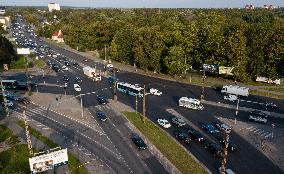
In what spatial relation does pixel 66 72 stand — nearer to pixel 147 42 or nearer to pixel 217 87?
pixel 147 42

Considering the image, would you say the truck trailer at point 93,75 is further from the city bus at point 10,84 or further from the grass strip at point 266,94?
the grass strip at point 266,94

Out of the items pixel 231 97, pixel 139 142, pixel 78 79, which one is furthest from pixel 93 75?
pixel 139 142

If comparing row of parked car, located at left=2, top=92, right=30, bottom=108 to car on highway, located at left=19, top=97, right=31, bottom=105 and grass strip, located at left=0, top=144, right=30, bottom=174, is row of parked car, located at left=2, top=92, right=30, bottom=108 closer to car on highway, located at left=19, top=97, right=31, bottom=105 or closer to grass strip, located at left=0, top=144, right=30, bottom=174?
car on highway, located at left=19, top=97, right=31, bottom=105

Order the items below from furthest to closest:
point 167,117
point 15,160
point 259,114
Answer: point 167,117 → point 259,114 → point 15,160

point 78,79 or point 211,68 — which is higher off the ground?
point 211,68

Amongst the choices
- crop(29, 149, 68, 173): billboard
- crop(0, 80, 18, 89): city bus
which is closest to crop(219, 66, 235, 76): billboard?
Result: crop(0, 80, 18, 89): city bus

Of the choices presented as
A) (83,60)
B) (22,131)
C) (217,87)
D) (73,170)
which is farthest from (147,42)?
(73,170)

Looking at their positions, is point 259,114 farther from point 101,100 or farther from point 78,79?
point 78,79
